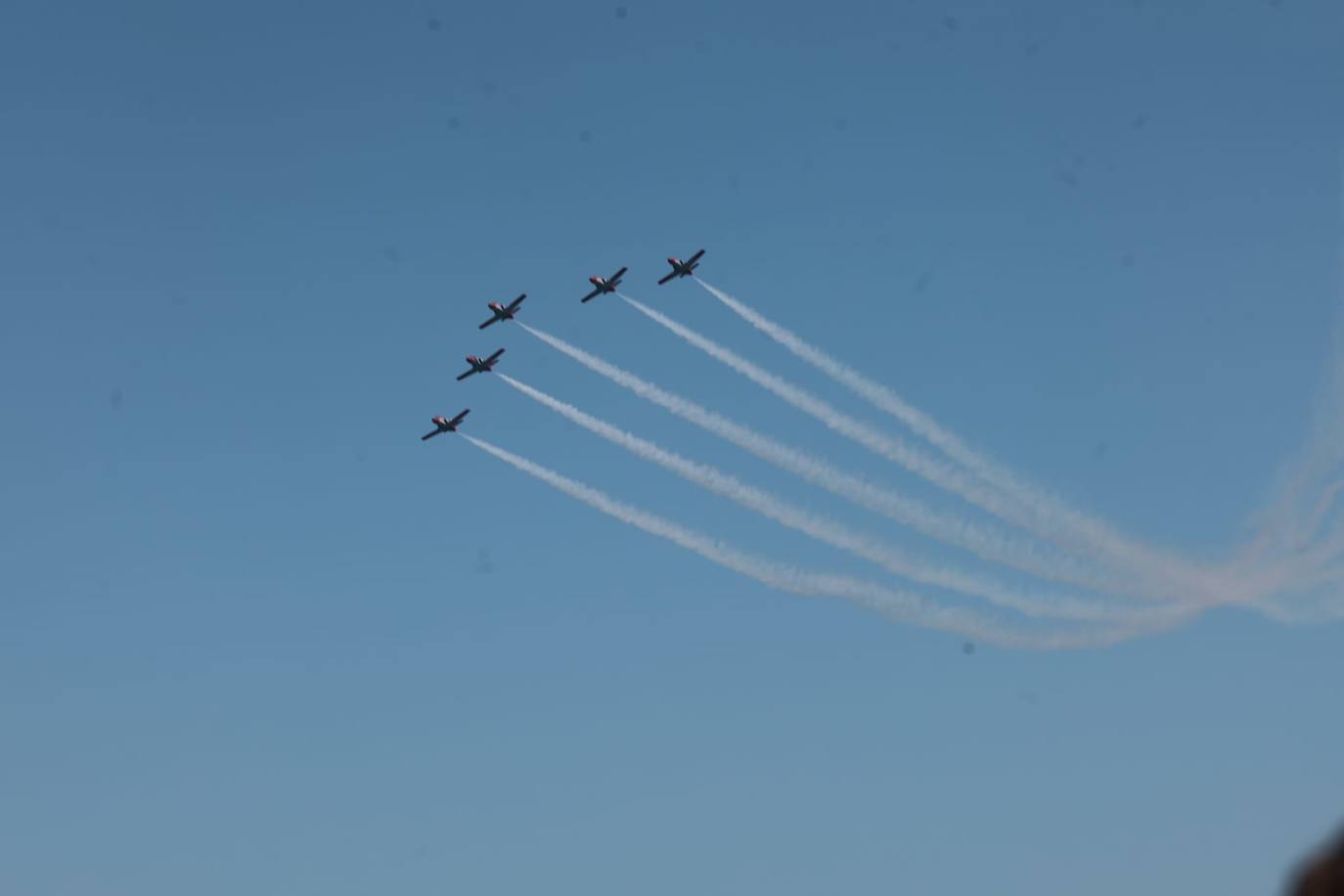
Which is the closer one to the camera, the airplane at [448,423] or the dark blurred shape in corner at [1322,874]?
the dark blurred shape in corner at [1322,874]

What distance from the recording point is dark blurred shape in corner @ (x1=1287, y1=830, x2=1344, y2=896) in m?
30.6

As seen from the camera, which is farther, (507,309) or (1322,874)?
(507,309)

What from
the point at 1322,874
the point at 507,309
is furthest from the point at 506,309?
the point at 1322,874

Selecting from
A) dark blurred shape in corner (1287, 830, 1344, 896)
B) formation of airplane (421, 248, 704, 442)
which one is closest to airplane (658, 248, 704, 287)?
formation of airplane (421, 248, 704, 442)

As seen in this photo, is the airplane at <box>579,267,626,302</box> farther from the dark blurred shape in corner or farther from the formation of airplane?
the dark blurred shape in corner

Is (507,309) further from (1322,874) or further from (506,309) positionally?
(1322,874)

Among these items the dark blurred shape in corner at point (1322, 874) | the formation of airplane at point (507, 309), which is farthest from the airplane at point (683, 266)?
the dark blurred shape in corner at point (1322, 874)

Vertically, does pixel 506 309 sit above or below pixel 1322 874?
above

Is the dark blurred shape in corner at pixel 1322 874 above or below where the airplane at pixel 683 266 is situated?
below

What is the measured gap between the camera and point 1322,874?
102ft

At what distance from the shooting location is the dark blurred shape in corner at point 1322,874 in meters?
30.6

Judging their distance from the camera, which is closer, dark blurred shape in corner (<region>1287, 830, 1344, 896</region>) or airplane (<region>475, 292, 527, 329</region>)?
dark blurred shape in corner (<region>1287, 830, 1344, 896</region>)

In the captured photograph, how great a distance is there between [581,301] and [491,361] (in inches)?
500

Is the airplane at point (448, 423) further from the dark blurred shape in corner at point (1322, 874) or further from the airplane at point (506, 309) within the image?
the dark blurred shape in corner at point (1322, 874)
